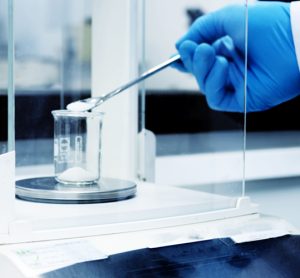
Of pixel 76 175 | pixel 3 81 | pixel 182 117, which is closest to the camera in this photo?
pixel 3 81

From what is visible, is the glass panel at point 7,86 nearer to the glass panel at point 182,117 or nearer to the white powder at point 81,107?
the white powder at point 81,107

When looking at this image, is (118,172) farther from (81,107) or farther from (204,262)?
(204,262)

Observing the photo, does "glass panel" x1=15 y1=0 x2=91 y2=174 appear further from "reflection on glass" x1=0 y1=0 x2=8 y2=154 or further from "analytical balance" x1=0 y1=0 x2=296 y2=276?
"reflection on glass" x1=0 y1=0 x2=8 y2=154

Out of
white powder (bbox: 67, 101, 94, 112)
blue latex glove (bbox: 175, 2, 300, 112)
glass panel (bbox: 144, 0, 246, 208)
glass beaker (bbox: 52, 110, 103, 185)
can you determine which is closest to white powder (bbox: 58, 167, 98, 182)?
glass beaker (bbox: 52, 110, 103, 185)

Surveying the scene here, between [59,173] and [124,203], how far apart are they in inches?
6.8

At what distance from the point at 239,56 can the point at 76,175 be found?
0.52 metres

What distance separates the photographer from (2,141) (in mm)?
831

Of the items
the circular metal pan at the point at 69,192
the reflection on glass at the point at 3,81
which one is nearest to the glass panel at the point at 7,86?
the reflection on glass at the point at 3,81

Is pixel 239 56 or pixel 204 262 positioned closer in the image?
pixel 204 262

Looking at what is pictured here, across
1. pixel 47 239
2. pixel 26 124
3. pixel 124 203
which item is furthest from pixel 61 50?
pixel 47 239

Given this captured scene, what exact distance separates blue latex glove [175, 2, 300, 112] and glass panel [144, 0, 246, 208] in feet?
0.07

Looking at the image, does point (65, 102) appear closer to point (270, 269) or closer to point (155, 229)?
point (155, 229)

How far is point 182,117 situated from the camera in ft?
4.58

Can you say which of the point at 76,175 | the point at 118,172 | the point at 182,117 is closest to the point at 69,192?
the point at 76,175
